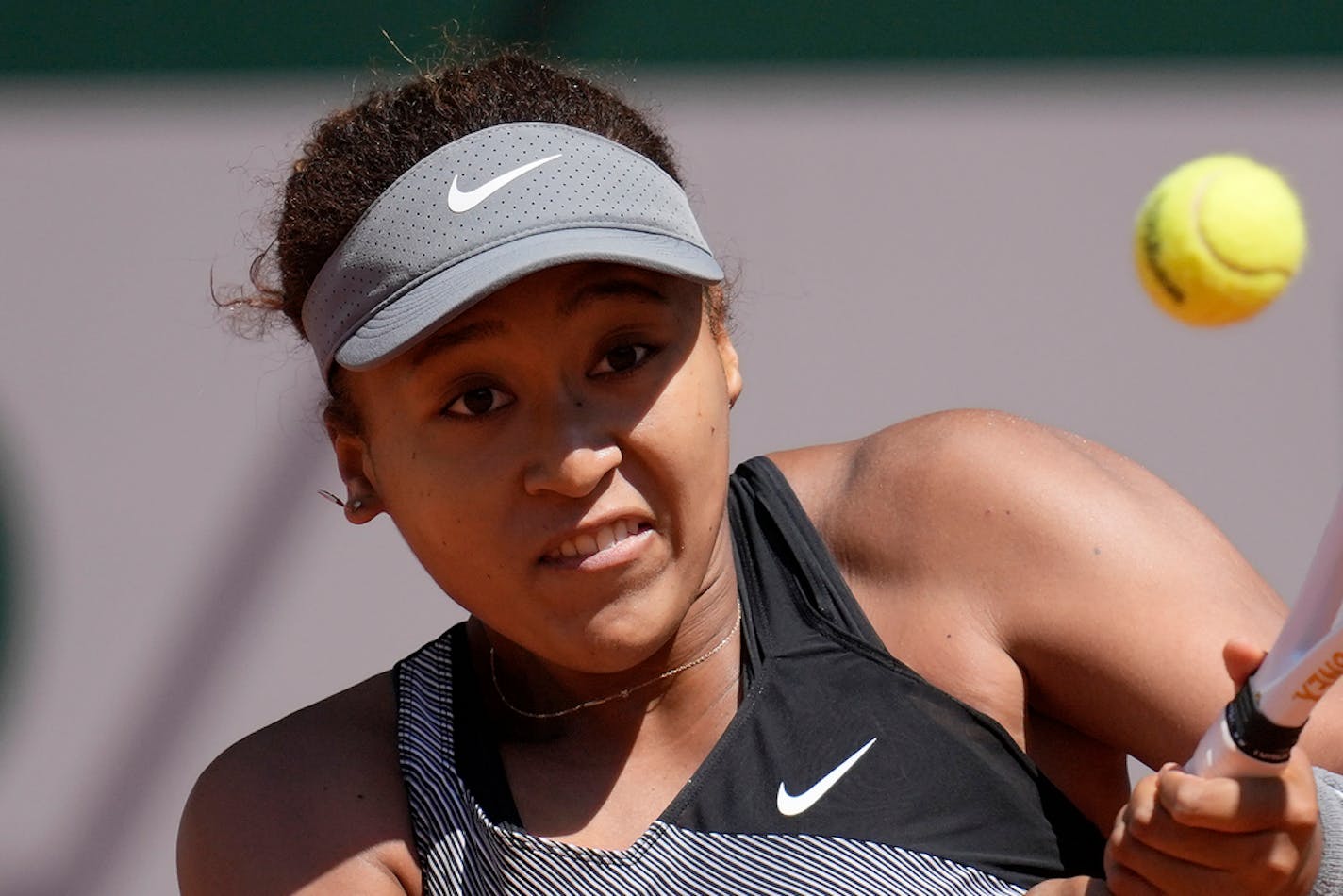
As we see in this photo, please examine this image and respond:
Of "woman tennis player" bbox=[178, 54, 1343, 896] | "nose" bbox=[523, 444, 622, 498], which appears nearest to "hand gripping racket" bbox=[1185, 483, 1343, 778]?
"woman tennis player" bbox=[178, 54, 1343, 896]

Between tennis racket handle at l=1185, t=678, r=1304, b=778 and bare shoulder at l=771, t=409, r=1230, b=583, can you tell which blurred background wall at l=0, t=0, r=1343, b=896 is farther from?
tennis racket handle at l=1185, t=678, r=1304, b=778

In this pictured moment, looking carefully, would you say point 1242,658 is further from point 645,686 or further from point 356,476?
point 356,476

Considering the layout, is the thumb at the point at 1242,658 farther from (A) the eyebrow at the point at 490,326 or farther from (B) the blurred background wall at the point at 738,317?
(B) the blurred background wall at the point at 738,317

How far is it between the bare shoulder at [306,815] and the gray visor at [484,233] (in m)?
0.34

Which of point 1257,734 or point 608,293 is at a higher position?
point 608,293

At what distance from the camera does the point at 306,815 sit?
4.95 ft

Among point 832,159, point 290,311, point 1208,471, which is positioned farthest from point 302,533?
point 1208,471

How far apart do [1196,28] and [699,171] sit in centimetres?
78

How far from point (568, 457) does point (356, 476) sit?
0.29m

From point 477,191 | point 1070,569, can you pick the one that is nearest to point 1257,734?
point 1070,569

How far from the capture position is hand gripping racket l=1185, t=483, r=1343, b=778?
1174 mm

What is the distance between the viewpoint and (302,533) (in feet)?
9.02

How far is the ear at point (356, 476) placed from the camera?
156cm

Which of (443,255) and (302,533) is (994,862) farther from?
(302,533)
